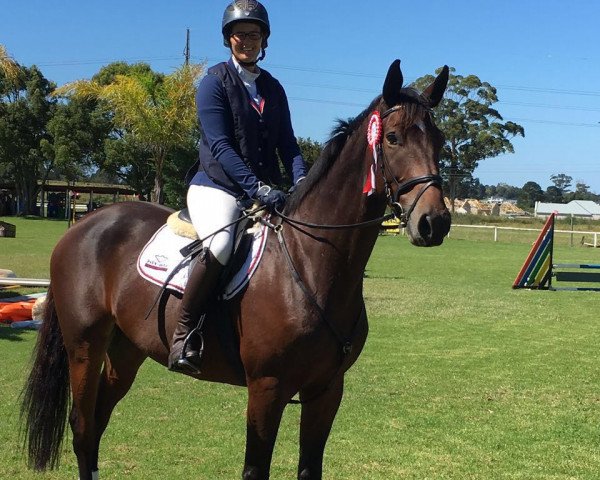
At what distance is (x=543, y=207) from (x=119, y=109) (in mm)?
73103

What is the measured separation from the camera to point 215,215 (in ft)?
12.0

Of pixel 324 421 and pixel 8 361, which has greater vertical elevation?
pixel 324 421

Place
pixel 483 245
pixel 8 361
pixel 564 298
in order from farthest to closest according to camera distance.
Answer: pixel 483 245 < pixel 564 298 < pixel 8 361

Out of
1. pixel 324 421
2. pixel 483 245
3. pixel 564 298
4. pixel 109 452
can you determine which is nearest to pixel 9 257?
pixel 564 298

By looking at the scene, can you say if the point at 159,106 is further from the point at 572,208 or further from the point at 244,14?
the point at 572,208

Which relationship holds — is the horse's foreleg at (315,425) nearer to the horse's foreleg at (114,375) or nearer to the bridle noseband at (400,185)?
the bridle noseband at (400,185)

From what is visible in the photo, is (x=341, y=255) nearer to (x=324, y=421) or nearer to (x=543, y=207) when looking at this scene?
(x=324, y=421)

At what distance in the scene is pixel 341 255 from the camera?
3.42 meters

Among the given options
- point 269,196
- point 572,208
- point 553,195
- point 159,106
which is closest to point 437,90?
point 269,196

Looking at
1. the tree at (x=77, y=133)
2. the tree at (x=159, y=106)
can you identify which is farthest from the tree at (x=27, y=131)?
the tree at (x=159, y=106)

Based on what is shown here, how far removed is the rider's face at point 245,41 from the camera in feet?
12.2

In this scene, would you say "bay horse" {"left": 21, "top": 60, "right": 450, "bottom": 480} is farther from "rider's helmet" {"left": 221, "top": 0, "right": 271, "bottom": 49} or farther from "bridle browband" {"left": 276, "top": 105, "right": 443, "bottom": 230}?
"rider's helmet" {"left": 221, "top": 0, "right": 271, "bottom": 49}

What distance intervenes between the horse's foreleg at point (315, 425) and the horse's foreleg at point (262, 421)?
0.27 meters

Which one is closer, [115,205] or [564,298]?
[115,205]
